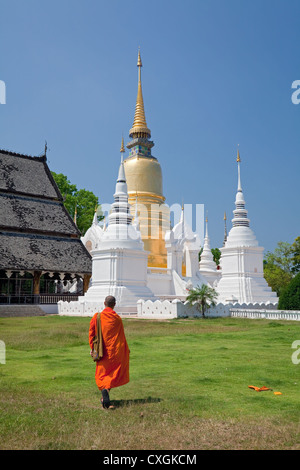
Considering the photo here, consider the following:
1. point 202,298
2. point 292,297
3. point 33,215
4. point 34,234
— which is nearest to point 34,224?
point 34,234

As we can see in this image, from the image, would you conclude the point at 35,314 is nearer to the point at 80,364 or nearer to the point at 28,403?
the point at 80,364

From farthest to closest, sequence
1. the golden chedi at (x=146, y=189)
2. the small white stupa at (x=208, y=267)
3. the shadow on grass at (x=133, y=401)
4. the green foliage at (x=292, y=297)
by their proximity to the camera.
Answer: the small white stupa at (x=208, y=267) → the golden chedi at (x=146, y=189) → the green foliage at (x=292, y=297) → the shadow on grass at (x=133, y=401)

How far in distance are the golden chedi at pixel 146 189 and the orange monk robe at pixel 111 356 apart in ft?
96.9

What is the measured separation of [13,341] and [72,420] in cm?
792

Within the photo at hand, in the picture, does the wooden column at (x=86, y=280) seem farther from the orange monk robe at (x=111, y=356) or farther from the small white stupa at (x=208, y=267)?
the orange monk robe at (x=111, y=356)

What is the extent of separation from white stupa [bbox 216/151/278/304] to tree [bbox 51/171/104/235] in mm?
19004

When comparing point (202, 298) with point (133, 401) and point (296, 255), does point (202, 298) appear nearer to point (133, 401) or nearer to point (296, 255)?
point (133, 401)

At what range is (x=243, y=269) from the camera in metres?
31.6

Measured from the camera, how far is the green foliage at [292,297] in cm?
2095

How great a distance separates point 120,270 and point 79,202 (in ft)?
76.2

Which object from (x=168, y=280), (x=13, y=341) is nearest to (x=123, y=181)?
(x=168, y=280)

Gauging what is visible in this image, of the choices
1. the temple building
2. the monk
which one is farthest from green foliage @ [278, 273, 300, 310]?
the monk

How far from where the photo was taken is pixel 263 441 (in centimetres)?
444

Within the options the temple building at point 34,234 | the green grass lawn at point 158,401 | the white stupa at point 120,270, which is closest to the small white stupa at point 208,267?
the temple building at point 34,234
